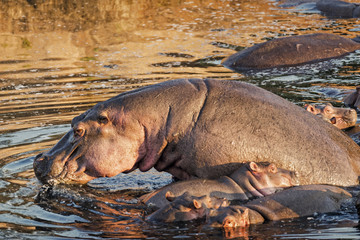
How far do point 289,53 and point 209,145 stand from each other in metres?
6.93

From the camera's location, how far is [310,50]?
12.6m

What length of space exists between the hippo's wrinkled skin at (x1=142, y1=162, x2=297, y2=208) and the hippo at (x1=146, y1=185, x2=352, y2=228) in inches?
8.6

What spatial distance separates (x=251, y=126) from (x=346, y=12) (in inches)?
507

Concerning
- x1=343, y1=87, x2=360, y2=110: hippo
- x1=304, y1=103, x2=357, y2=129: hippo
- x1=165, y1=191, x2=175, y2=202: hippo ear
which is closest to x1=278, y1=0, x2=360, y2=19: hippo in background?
x1=343, y1=87, x2=360, y2=110: hippo

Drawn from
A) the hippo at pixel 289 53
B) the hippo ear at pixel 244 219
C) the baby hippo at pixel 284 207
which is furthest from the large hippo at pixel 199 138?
the hippo at pixel 289 53

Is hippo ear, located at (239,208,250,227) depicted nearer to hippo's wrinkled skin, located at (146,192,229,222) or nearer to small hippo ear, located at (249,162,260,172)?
hippo's wrinkled skin, located at (146,192,229,222)

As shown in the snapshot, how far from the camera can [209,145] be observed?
585cm

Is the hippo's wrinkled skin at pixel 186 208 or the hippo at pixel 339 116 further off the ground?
the hippo's wrinkled skin at pixel 186 208

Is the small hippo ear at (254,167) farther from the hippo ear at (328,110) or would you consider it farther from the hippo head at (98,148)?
the hippo ear at (328,110)

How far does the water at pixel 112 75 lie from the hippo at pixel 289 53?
0.35 metres

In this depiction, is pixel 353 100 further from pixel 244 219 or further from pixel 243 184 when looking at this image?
pixel 244 219

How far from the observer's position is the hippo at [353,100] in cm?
935

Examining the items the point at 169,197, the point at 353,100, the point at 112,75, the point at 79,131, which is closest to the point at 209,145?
the point at 169,197

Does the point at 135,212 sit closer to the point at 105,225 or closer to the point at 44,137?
the point at 105,225
